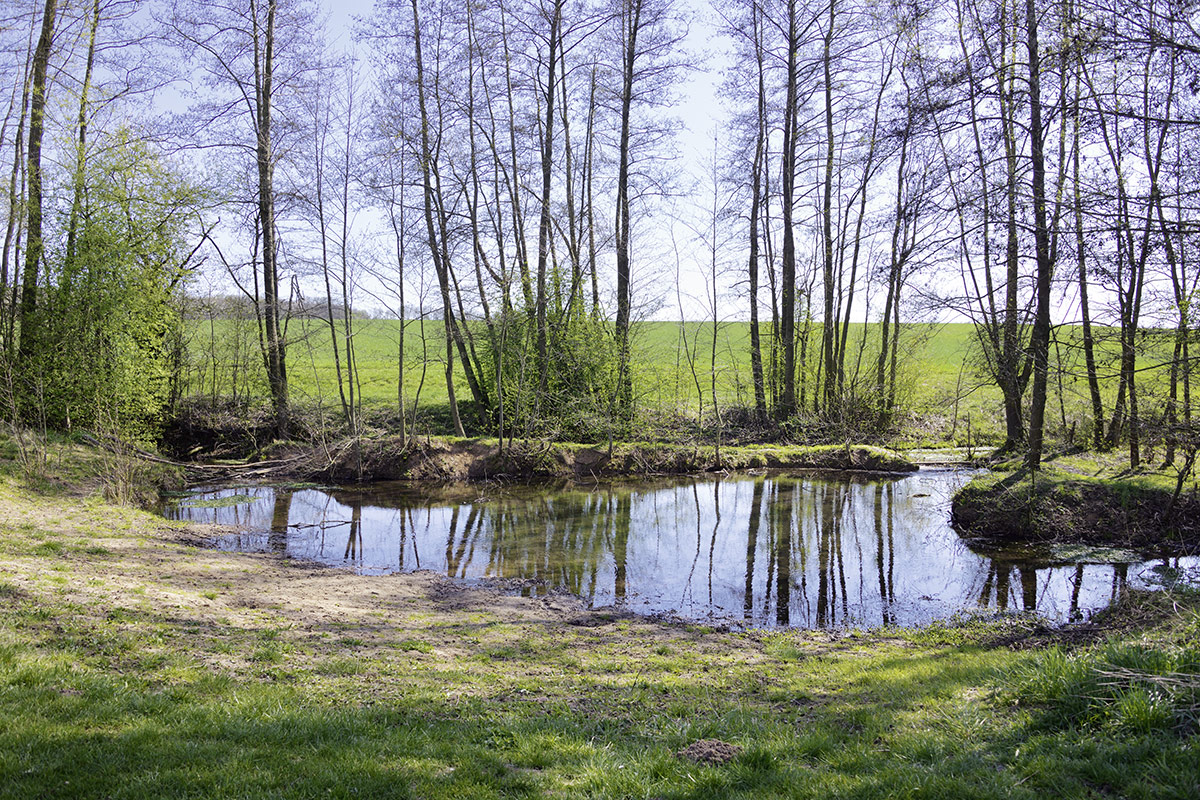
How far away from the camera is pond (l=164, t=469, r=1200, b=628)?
9531 millimetres

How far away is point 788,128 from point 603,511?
635 inches

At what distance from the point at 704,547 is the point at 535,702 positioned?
7.76 metres

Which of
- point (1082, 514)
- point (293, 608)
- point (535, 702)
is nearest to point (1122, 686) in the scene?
point (535, 702)

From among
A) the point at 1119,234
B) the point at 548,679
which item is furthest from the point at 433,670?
the point at 1119,234

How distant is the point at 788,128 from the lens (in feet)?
79.3

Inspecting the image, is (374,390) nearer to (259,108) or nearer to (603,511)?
(259,108)

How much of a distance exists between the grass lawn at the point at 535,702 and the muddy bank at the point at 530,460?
10656mm

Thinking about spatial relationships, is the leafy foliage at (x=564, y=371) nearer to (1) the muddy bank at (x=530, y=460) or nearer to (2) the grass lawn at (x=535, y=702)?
(1) the muddy bank at (x=530, y=460)

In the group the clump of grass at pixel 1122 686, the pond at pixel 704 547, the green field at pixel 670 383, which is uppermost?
the green field at pixel 670 383

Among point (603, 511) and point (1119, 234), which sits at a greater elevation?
point (1119, 234)

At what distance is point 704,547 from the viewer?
502 inches

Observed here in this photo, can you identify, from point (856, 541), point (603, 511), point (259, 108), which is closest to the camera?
point (856, 541)

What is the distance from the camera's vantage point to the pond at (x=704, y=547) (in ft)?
31.3

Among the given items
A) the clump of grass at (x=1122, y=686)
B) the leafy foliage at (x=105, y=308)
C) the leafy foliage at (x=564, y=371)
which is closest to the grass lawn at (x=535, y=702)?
the clump of grass at (x=1122, y=686)
